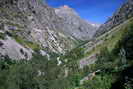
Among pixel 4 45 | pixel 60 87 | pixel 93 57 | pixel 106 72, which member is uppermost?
pixel 4 45

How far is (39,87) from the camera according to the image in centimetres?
9562

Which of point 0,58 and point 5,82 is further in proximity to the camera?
→ point 0,58

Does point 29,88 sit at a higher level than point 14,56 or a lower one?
lower

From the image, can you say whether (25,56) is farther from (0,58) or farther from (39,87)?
(39,87)

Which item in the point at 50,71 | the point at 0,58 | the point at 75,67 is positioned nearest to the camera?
the point at 50,71

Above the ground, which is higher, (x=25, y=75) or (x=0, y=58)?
(x=0, y=58)

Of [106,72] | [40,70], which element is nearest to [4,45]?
[40,70]

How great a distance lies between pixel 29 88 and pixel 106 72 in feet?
137

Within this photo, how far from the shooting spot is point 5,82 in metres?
83.2

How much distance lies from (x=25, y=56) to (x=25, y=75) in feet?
299

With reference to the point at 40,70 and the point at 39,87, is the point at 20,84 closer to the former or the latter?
the point at 39,87

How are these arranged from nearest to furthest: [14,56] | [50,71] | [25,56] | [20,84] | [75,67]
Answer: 1. [20,84]
2. [50,71]
3. [75,67]
4. [14,56]
5. [25,56]

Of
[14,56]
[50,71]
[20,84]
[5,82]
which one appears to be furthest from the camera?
[14,56]

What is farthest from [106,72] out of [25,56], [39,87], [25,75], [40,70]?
[25,56]
